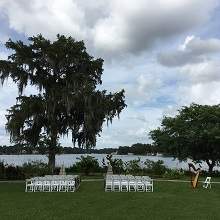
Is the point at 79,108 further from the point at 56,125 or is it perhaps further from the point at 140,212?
the point at 140,212

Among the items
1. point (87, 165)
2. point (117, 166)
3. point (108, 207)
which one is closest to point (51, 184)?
point (108, 207)

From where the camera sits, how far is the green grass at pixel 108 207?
13.7 metres

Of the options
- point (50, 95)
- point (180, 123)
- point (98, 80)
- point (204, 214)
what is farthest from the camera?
point (180, 123)

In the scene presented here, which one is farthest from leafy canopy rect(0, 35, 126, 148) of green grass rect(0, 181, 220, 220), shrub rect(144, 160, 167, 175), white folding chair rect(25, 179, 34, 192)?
green grass rect(0, 181, 220, 220)

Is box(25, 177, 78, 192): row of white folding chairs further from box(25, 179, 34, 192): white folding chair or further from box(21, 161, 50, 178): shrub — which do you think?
box(21, 161, 50, 178): shrub

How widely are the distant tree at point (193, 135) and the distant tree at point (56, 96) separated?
6564 mm

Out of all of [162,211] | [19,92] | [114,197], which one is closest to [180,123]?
[19,92]

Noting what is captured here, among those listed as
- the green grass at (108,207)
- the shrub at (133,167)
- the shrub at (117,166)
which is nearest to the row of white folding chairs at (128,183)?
the green grass at (108,207)

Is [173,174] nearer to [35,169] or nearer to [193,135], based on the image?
[193,135]

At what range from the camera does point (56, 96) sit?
35594 mm

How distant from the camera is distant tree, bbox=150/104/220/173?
40.6 m

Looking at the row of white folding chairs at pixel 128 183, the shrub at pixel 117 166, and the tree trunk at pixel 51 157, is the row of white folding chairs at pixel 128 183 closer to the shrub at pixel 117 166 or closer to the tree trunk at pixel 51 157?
the tree trunk at pixel 51 157

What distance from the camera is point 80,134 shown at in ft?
123

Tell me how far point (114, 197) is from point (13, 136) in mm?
18321
